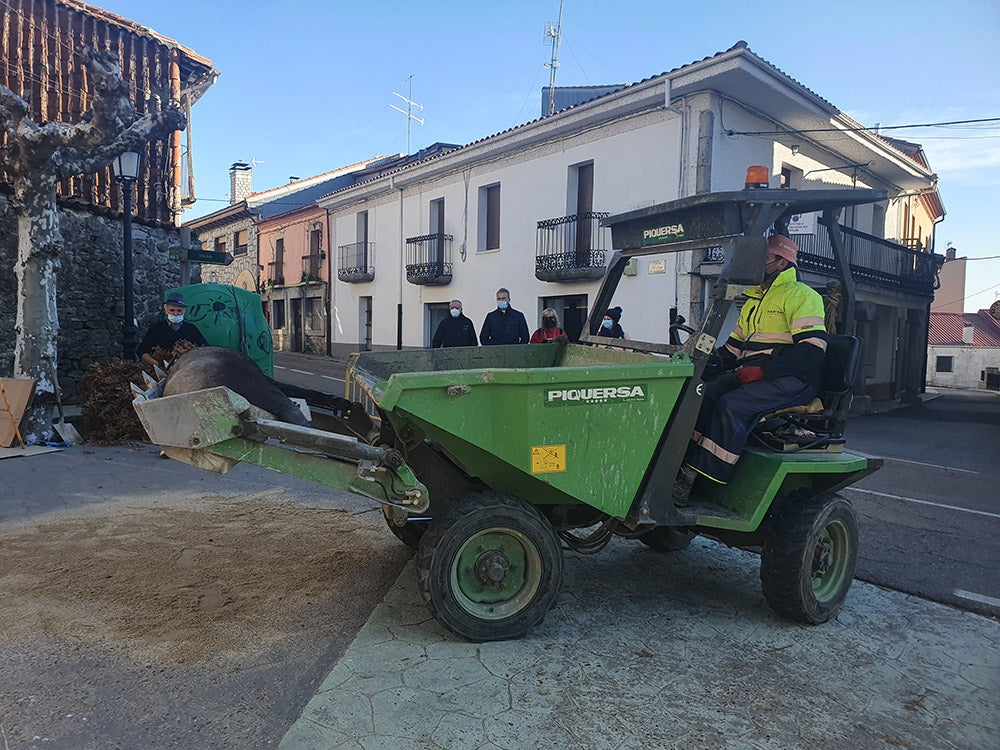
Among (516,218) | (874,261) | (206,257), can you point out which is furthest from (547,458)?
(874,261)

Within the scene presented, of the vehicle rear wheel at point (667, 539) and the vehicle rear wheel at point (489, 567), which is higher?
the vehicle rear wheel at point (489, 567)

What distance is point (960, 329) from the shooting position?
3578 cm

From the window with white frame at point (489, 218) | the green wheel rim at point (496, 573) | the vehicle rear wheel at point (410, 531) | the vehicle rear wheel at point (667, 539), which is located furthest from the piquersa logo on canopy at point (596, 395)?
the window with white frame at point (489, 218)

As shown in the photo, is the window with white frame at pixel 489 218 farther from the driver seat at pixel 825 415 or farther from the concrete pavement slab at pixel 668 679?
the concrete pavement slab at pixel 668 679

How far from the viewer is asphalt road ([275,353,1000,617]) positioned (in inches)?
173

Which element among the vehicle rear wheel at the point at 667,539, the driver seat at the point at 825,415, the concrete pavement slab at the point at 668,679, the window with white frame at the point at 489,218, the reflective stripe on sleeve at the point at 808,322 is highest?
the window with white frame at the point at 489,218

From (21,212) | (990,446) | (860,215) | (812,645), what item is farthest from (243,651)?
(860,215)

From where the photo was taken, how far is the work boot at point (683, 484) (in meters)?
3.44

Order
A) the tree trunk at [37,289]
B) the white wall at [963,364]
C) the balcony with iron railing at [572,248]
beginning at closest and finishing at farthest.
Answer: the tree trunk at [37,289] → the balcony with iron railing at [572,248] → the white wall at [963,364]

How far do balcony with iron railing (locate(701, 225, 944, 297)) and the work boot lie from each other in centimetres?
990

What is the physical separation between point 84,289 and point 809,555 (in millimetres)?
9979

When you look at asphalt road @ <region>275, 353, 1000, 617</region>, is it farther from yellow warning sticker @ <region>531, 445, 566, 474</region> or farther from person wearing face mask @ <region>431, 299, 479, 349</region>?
person wearing face mask @ <region>431, 299, 479, 349</region>

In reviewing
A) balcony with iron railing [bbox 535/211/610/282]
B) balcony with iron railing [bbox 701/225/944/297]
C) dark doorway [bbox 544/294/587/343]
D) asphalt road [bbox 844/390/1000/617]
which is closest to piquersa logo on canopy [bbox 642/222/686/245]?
asphalt road [bbox 844/390/1000/617]

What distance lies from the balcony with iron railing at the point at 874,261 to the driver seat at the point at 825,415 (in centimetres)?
936
